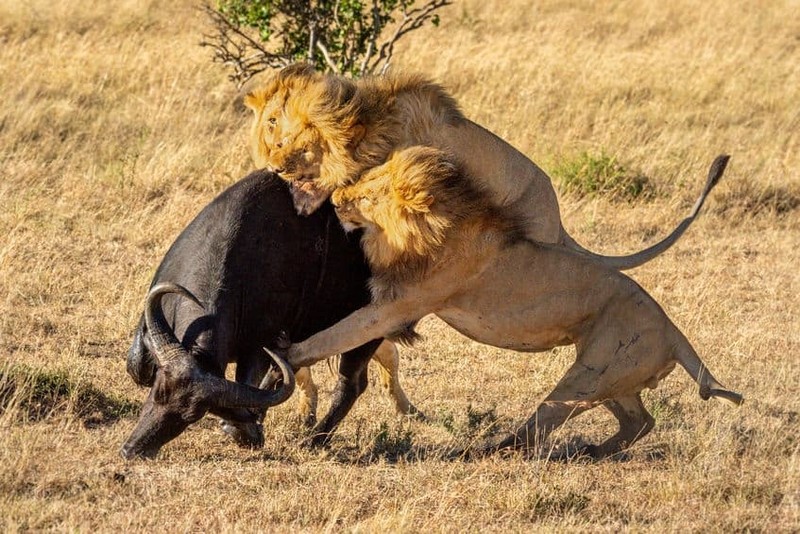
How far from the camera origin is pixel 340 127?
6359 millimetres

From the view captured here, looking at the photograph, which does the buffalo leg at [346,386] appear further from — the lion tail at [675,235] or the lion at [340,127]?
the lion tail at [675,235]

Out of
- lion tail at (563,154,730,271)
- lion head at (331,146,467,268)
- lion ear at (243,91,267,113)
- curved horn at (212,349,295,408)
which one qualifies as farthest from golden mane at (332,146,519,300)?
lion tail at (563,154,730,271)

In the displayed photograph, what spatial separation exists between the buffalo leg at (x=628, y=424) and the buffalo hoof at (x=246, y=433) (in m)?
1.57

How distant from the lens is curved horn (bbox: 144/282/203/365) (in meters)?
5.71

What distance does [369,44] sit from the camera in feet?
42.4

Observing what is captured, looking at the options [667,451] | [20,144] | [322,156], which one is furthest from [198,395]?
[20,144]

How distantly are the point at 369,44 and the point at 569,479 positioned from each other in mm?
7268

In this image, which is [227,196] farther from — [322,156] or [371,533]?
[371,533]

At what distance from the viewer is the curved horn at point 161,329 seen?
571cm

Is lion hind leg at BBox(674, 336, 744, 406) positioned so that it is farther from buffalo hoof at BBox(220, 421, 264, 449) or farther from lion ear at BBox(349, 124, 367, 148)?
buffalo hoof at BBox(220, 421, 264, 449)

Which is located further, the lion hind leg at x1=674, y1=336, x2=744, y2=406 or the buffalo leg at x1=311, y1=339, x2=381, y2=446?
the buffalo leg at x1=311, y1=339, x2=381, y2=446

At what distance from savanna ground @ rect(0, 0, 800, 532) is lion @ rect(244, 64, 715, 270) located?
1184 mm

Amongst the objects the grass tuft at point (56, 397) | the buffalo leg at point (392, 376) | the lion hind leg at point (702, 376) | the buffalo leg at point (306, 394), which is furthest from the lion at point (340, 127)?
the grass tuft at point (56, 397)

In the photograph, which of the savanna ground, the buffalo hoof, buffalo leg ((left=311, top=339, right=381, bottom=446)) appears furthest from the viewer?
buffalo leg ((left=311, top=339, right=381, bottom=446))
